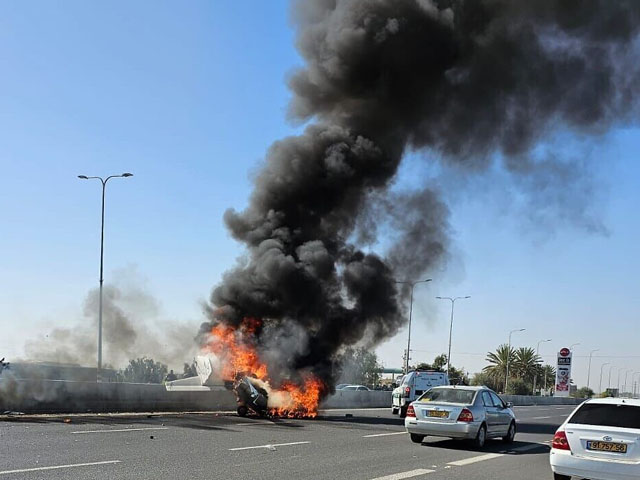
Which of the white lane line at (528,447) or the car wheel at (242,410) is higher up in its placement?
the white lane line at (528,447)

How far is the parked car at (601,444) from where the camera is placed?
8883mm

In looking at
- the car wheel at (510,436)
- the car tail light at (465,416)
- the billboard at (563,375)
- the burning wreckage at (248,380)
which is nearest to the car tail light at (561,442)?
the car tail light at (465,416)

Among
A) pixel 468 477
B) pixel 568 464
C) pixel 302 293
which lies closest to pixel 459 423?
pixel 468 477

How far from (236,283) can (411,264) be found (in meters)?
8.19

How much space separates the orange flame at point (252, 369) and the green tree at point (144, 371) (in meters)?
18.4

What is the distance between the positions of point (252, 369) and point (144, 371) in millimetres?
25579

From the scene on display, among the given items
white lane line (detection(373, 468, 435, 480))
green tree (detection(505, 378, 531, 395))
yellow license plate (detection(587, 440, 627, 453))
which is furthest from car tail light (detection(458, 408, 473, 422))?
green tree (detection(505, 378, 531, 395))

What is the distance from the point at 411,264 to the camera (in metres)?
28.1

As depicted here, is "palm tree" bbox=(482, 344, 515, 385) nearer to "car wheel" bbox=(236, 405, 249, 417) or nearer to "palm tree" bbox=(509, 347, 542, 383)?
"palm tree" bbox=(509, 347, 542, 383)

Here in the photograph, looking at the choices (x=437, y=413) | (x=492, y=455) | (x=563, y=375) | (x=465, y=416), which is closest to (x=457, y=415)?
(x=465, y=416)

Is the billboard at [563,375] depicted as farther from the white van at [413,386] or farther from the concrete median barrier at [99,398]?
the concrete median barrier at [99,398]

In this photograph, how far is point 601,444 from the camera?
911 cm

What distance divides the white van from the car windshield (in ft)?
33.2

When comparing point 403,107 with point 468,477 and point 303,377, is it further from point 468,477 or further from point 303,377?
point 468,477
